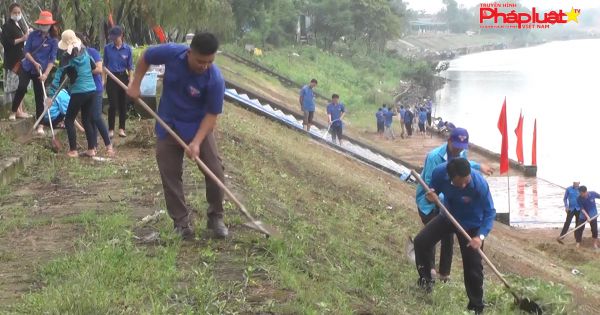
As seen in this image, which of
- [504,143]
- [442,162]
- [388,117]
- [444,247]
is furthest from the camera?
[388,117]

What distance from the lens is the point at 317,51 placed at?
63094mm

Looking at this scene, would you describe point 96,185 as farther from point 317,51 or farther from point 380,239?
point 317,51

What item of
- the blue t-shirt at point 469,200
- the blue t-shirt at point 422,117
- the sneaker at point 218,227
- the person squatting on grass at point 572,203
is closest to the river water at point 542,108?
the blue t-shirt at point 422,117

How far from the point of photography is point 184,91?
5816 millimetres

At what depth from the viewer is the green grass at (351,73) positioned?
4759 cm

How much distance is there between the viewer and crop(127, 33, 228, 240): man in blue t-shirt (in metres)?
5.70

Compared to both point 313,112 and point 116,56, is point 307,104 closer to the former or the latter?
point 313,112

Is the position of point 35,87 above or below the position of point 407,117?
above

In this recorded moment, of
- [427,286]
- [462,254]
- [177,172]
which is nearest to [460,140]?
[462,254]

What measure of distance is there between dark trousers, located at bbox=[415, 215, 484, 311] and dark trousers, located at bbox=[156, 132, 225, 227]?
184 centimetres

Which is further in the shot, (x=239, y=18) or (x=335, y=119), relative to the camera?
(x=239, y=18)

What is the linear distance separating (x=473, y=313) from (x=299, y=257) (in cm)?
161

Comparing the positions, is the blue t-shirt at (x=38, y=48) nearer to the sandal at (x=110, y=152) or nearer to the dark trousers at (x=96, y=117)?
the dark trousers at (x=96, y=117)

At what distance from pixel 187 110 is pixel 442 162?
2.49 meters
